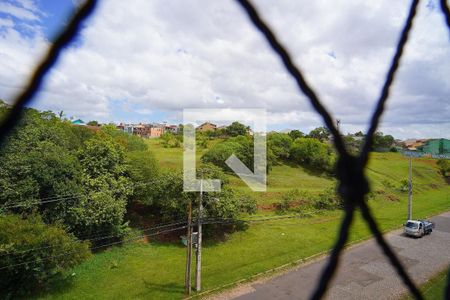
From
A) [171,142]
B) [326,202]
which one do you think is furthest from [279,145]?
[171,142]

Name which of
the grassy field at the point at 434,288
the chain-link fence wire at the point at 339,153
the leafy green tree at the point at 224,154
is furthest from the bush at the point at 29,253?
the leafy green tree at the point at 224,154

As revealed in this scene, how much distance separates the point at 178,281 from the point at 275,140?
2414cm

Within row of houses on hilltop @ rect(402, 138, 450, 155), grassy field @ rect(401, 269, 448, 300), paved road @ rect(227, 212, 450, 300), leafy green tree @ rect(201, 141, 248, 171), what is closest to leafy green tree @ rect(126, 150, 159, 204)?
leafy green tree @ rect(201, 141, 248, 171)

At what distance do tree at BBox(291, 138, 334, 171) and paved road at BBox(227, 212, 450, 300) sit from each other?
15.4 meters

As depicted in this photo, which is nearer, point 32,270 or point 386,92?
point 386,92

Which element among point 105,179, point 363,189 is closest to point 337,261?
point 363,189

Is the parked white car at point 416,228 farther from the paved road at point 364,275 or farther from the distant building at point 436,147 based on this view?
the distant building at point 436,147

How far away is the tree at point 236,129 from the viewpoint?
46438 millimetres

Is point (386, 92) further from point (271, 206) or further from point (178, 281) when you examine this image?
point (271, 206)

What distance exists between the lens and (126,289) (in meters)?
10.9

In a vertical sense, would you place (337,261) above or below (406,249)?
above


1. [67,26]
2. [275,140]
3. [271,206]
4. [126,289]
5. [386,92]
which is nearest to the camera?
[67,26]

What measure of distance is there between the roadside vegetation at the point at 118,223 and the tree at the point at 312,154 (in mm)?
9380

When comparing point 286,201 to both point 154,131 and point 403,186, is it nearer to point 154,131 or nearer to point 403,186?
point 403,186
